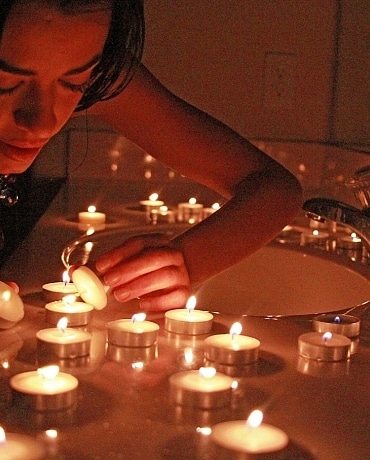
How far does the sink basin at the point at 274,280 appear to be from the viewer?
1.45m

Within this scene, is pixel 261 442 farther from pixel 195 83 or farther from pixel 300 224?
pixel 195 83

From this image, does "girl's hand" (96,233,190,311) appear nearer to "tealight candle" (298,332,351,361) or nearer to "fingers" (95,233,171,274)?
"fingers" (95,233,171,274)

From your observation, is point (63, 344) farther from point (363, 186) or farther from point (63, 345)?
point (363, 186)

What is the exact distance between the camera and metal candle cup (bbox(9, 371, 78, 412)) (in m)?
0.69

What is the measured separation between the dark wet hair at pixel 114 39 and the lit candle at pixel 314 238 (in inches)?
19.1

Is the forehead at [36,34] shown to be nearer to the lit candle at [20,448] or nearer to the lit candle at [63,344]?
the lit candle at [63,344]

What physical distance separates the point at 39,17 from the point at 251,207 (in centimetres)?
53

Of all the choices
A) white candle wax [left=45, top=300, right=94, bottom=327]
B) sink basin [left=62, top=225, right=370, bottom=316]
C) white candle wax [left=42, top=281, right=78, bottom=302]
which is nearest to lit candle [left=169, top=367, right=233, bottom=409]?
white candle wax [left=45, top=300, right=94, bottom=327]

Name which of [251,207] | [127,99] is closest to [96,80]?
[127,99]

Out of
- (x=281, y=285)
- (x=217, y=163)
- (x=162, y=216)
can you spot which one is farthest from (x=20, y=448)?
(x=162, y=216)

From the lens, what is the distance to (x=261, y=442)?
2.08ft

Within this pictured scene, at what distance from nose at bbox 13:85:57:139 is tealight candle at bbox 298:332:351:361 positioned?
0.36m

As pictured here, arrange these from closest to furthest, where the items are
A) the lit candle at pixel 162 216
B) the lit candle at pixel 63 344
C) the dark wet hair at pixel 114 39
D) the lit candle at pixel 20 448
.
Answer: the lit candle at pixel 20 448 → the lit candle at pixel 63 344 → the dark wet hair at pixel 114 39 → the lit candle at pixel 162 216

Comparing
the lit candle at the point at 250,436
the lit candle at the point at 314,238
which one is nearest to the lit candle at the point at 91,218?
the lit candle at the point at 314,238
